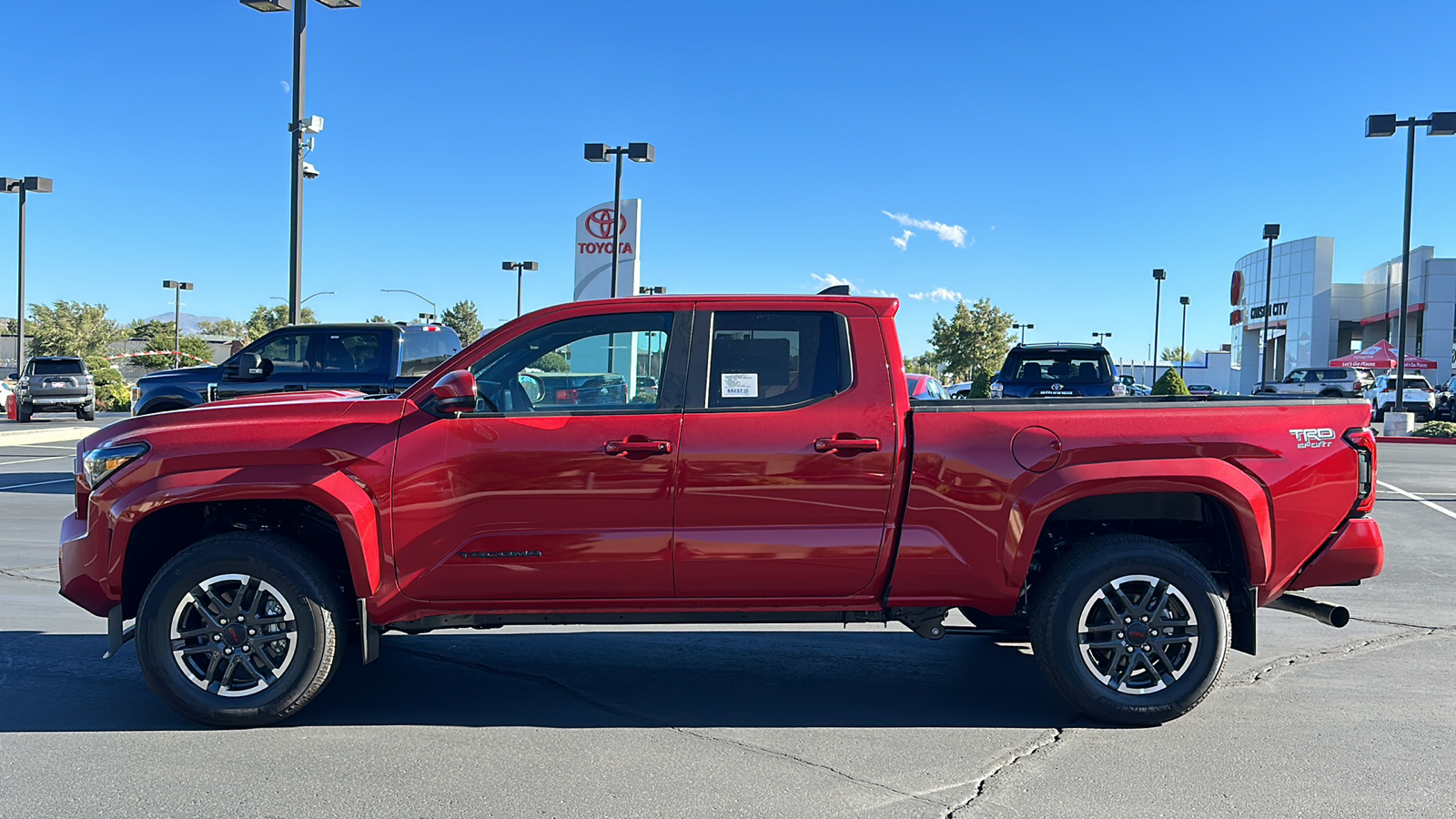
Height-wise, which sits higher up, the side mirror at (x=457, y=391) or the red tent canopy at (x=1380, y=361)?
the red tent canopy at (x=1380, y=361)

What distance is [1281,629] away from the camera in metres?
6.90

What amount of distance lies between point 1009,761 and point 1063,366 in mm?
13765

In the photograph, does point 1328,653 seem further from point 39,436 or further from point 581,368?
point 39,436

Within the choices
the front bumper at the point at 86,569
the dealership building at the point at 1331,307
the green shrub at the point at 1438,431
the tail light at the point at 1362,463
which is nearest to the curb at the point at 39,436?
the front bumper at the point at 86,569

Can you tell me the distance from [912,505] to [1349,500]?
6.48ft

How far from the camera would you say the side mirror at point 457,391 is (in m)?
4.53

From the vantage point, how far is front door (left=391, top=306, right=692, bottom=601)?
183 inches

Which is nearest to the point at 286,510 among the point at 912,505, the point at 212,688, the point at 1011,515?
the point at 212,688

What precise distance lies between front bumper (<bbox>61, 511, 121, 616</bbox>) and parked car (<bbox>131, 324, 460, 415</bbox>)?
7.60m

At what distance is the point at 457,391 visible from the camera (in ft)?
14.9

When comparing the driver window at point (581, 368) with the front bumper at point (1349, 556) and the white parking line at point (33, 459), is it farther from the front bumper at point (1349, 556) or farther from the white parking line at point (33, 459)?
the white parking line at point (33, 459)

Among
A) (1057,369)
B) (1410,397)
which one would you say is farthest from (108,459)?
(1410,397)

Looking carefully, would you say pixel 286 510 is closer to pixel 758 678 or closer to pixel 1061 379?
pixel 758 678

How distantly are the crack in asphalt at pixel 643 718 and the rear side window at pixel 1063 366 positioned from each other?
13.0 metres
